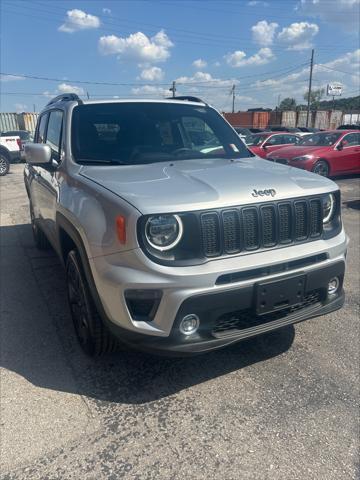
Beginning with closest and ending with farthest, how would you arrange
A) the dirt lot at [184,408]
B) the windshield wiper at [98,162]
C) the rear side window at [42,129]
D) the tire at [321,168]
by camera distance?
the dirt lot at [184,408], the windshield wiper at [98,162], the rear side window at [42,129], the tire at [321,168]

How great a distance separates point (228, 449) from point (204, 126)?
298 centimetres

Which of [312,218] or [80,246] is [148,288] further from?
[312,218]

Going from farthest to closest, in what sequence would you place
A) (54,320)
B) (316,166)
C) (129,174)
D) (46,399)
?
1. (316,166)
2. (54,320)
3. (129,174)
4. (46,399)

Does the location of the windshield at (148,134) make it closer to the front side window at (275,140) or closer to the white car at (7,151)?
the front side window at (275,140)

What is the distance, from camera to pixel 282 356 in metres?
3.14

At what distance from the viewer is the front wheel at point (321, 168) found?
1196 centimetres

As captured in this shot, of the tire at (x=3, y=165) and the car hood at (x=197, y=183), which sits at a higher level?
the car hood at (x=197, y=183)

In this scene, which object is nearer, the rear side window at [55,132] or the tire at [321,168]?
the rear side window at [55,132]

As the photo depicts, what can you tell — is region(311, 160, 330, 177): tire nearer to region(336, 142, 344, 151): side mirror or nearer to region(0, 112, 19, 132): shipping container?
region(336, 142, 344, 151): side mirror

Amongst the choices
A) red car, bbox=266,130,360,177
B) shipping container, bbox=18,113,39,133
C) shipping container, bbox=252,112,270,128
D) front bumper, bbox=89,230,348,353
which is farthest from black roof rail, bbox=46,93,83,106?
shipping container, bbox=252,112,270,128

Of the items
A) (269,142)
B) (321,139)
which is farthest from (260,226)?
(269,142)

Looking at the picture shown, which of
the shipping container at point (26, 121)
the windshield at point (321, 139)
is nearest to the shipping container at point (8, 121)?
the shipping container at point (26, 121)

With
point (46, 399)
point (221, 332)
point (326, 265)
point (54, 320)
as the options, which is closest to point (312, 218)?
point (326, 265)

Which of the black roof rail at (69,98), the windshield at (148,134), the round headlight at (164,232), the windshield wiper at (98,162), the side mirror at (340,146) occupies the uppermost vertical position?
the black roof rail at (69,98)
